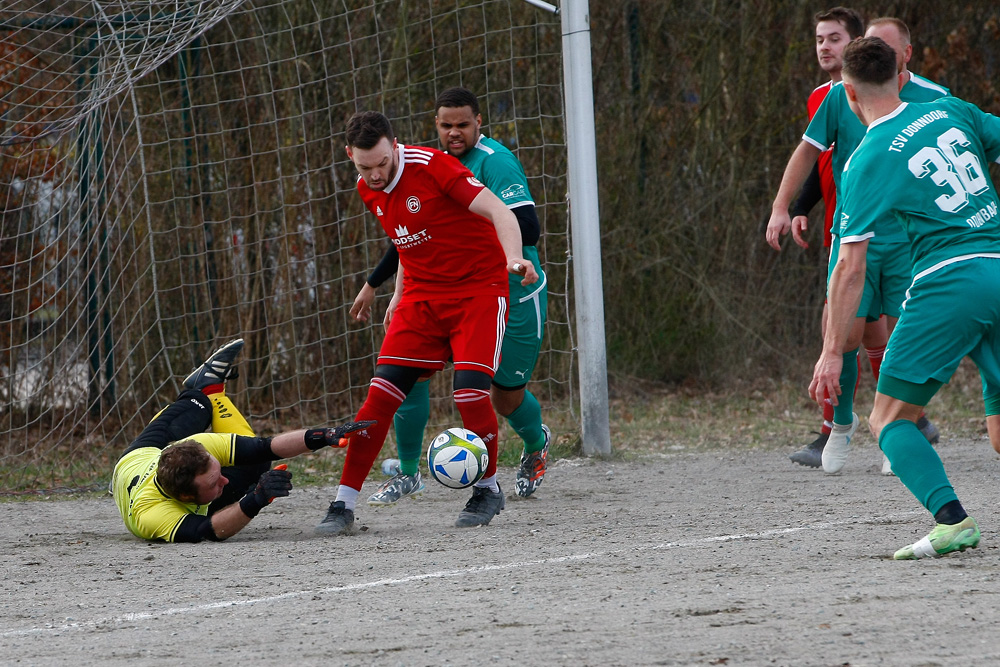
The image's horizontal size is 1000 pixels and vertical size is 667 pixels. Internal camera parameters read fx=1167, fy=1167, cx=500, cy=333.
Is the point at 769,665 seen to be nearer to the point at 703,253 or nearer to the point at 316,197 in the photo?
the point at 316,197

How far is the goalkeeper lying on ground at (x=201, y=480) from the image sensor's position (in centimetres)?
512

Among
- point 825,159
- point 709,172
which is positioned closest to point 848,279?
point 825,159

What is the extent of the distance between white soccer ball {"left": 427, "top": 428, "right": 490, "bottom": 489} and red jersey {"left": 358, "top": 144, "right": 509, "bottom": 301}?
27.8 inches

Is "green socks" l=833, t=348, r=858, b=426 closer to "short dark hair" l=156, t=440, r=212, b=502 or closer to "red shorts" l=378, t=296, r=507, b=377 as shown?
"red shorts" l=378, t=296, r=507, b=377

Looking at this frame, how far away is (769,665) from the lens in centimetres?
288

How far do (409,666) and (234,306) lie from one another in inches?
278

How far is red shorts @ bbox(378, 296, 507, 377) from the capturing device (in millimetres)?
5418

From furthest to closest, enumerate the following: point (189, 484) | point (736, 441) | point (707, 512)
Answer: point (736, 441) < point (707, 512) < point (189, 484)

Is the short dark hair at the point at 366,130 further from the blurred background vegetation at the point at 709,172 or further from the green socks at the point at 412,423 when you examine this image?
the blurred background vegetation at the point at 709,172

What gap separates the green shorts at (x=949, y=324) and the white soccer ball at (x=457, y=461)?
76.2 inches

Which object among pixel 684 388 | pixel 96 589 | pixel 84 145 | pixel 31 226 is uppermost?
pixel 84 145

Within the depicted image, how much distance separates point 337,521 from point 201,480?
2.10ft

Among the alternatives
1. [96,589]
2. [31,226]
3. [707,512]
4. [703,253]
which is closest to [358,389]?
[31,226]

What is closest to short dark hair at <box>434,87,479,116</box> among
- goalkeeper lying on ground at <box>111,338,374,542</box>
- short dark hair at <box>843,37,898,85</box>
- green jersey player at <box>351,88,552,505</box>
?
green jersey player at <box>351,88,552,505</box>
